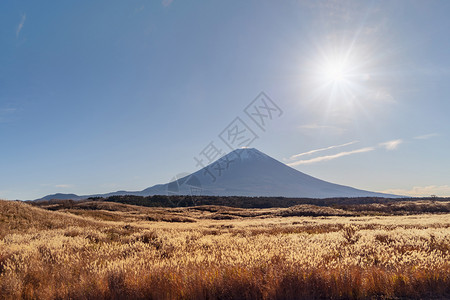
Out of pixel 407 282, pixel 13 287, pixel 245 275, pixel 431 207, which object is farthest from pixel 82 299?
pixel 431 207

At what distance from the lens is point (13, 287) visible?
524 cm

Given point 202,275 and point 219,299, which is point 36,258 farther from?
point 219,299

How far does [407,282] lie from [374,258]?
230 centimetres

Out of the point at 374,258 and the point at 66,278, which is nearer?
the point at 66,278

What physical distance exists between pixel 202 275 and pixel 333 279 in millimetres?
2483

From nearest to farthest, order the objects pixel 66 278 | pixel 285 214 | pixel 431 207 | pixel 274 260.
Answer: pixel 66 278 → pixel 274 260 → pixel 285 214 → pixel 431 207

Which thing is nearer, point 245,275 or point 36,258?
point 245,275

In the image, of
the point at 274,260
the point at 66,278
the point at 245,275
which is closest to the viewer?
the point at 245,275

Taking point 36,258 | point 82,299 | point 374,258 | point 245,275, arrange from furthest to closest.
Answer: point 36,258, point 374,258, point 245,275, point 82,299

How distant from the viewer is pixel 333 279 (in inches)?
196

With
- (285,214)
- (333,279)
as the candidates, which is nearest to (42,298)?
(333,279)

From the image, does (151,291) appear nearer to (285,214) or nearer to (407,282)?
(407,282)

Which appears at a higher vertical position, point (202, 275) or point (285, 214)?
point (202, 275)

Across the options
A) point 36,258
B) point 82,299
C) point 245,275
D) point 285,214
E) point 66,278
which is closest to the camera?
point 82,299
